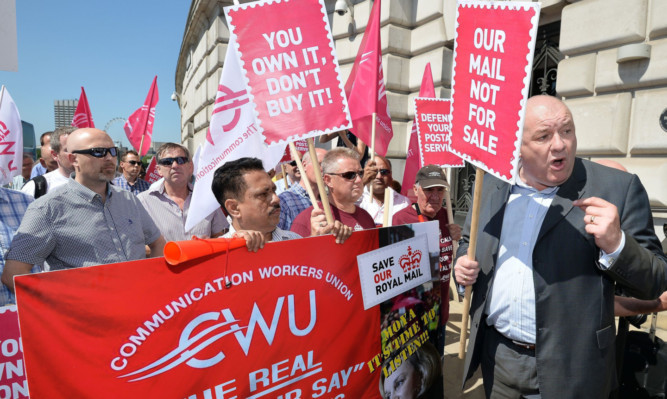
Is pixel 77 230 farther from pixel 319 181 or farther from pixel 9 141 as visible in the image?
pixel 9 141

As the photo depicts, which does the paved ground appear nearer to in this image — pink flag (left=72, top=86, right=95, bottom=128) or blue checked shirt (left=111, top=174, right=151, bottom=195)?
blue checked shirt (left=111, top=174, right=151, bottom=195)

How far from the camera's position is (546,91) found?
6094 millimetres

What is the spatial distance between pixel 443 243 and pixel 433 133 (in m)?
0.97

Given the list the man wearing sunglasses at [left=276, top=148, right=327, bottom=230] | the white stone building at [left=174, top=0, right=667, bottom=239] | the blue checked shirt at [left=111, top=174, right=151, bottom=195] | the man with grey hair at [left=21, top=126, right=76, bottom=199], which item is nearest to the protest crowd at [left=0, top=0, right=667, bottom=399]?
the man wearing sunglasses at [left=276, top=148, right=327, bottom=230]

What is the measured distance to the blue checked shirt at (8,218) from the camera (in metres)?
2.19

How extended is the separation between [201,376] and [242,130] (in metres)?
1.65

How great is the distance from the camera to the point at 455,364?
12.4ft

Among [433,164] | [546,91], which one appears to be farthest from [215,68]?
[433,164]

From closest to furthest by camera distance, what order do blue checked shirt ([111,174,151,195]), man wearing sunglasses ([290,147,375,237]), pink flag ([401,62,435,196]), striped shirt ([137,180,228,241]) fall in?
man wearing sunglasses ([290,147,375,237]) → striped shirt ([137,180,228,241]) → pink flag ([401,62,435,196]) → blue checked shirt ([111,174,151,195])

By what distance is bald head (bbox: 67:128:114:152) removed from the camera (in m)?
2.55

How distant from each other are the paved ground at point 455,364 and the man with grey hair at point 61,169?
3835 millimetres

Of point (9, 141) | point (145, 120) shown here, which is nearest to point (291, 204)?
point (9, 141)

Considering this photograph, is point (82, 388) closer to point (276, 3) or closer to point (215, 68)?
point (276, 3)

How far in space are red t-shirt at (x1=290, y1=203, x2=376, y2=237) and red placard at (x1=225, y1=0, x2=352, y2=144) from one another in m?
0.74
